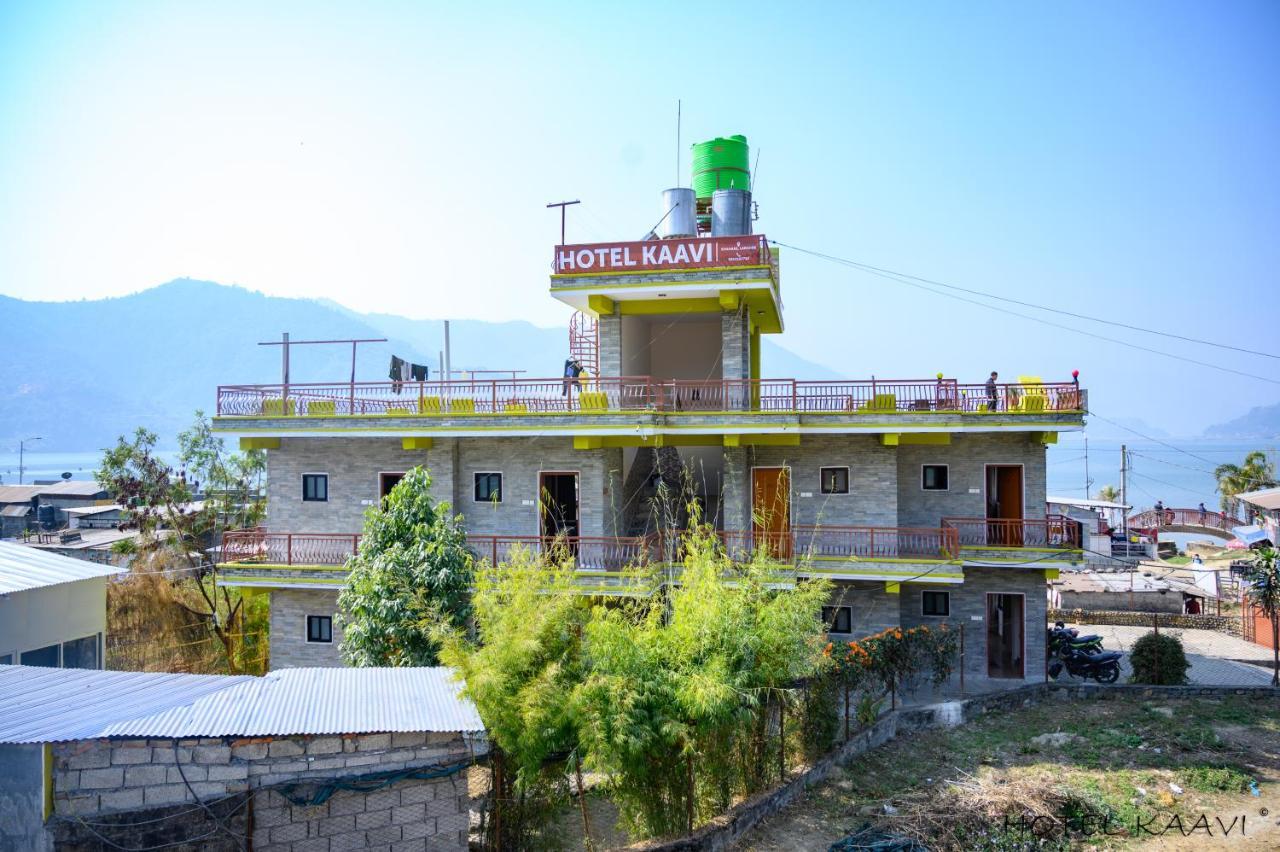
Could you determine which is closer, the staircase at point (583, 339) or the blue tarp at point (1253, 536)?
the staircase at point (583, 339)

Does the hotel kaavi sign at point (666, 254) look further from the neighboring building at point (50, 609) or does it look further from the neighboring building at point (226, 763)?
the neighboring building at point (50, 609)

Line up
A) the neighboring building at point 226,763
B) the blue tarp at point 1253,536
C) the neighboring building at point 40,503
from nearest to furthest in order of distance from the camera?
the neighboring building at point 226,763
the blue tarp at point 1253,536
the neighboring building at point 40,503

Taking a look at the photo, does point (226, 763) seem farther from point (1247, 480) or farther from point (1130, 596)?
point (1247, 480)

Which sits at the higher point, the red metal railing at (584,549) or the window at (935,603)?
the red metal railing at (584,549)

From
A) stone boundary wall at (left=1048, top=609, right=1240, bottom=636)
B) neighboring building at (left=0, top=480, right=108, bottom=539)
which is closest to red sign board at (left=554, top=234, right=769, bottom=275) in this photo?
stone boundary wall at (left=1048, top=609, right=1240, bottom=636)

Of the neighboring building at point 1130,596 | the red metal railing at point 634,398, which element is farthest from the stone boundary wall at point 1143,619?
the red metal railing at point 634,398

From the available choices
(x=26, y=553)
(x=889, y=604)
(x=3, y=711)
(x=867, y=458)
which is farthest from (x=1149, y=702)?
(x=26, y=553)

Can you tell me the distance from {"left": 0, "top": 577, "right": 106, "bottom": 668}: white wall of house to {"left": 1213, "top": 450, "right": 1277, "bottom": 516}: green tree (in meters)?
63.3

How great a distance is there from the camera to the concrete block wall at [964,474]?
2105cm

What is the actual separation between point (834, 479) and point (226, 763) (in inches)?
593

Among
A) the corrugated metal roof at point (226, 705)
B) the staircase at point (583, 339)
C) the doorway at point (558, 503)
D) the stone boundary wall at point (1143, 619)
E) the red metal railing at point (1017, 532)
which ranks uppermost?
the staircase at point (583, 339)

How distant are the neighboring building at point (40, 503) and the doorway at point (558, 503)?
40000mm

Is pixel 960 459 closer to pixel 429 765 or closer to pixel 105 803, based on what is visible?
pixel 429 765

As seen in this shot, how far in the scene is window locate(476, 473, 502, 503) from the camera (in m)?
21.3
